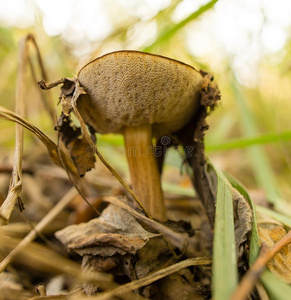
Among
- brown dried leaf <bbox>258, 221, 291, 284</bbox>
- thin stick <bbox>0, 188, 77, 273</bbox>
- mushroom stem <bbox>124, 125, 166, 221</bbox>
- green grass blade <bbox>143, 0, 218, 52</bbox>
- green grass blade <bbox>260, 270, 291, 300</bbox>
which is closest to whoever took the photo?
green grass blade <bbox>260, 270, 291, 300</bbox>

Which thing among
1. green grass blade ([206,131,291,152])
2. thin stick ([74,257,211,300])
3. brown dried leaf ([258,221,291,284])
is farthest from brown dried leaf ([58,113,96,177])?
green grass blade ([206,131,291,152])

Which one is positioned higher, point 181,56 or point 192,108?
point 181,56

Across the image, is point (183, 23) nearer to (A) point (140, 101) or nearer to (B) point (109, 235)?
(A) point (140, 101)

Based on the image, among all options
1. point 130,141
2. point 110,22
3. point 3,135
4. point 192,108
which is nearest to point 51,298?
point 130,141

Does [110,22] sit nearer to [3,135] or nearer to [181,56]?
[181,56]

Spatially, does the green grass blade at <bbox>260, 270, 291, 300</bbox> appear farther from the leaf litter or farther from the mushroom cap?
the mushroom cap

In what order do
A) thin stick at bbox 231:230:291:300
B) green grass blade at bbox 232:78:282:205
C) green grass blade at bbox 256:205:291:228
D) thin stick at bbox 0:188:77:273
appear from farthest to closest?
green grass blade at bbox 232:78:282:205, green grass blade at bbox 256:205:291:228, thin stick at bbox 0:188:77:273, thin stick at bbox 231:230:291:300

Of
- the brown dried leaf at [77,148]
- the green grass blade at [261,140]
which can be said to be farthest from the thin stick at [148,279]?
the green grass blade at [261,140]

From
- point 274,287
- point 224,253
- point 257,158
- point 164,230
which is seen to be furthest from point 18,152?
point 257,158
